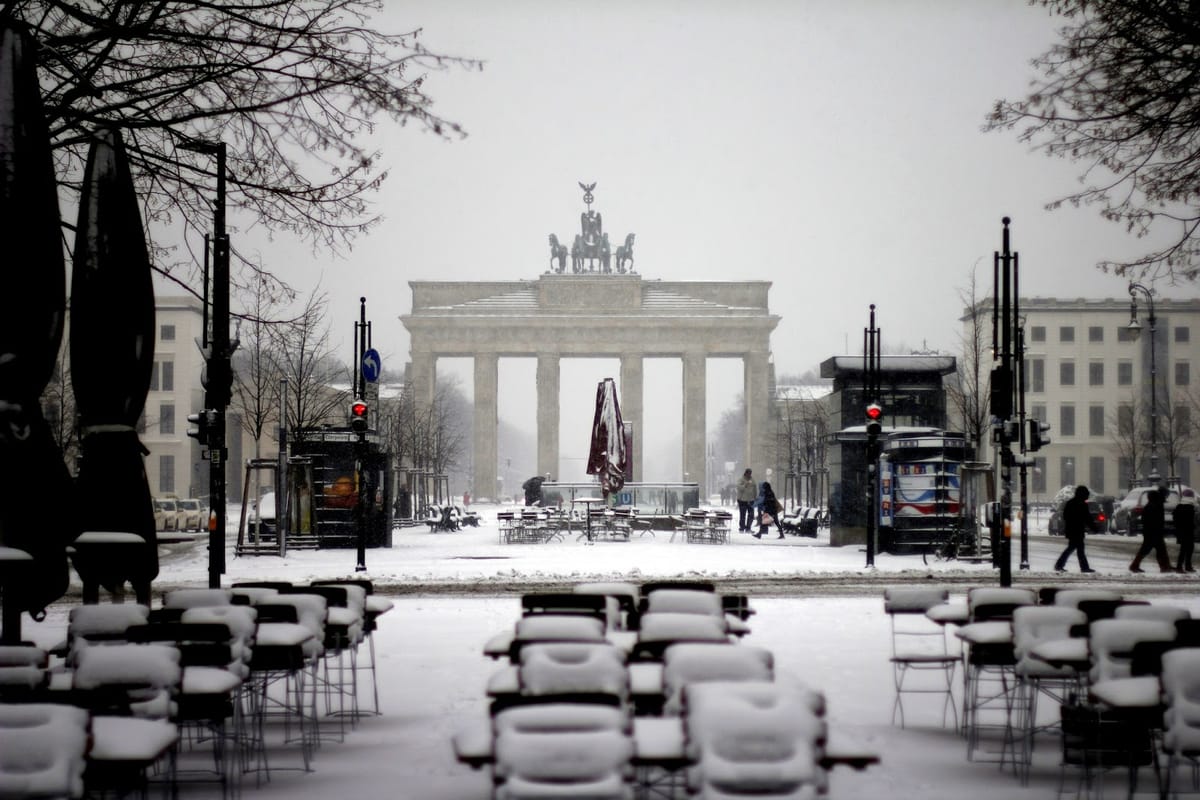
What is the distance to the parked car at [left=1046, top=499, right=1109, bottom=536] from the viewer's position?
48.0 meters

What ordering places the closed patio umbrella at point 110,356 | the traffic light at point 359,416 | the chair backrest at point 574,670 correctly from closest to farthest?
the chair backrest at point 574,670 < the closed patio umbrella at point 110,356 < the traffic light at point 359,416

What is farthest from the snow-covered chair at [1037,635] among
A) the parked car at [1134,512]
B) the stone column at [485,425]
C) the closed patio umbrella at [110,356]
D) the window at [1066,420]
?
the window at [1066,420]

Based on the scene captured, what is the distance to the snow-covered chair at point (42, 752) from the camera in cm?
586

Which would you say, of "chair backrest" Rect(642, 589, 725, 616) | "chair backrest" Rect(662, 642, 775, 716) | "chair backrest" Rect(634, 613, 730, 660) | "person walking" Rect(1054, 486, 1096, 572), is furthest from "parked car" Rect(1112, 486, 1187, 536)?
"chair backrest" Rect(662, 642, 775, 716)

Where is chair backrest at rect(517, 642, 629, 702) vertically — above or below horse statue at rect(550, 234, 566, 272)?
below

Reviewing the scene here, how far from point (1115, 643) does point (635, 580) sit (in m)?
15.7

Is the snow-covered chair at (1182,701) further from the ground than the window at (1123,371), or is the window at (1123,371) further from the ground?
the window at (1123,371)

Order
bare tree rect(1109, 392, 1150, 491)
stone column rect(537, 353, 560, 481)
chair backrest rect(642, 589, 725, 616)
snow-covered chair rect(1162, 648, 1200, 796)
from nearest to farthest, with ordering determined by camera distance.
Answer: snow-covered chair rect(1162, 648, 1200, 796) < chair backrest rect(642, 589, 725, 616) < bare tree rect(1109, 392, 1150, 491) < stone column rect(537, 353, 560, 481)

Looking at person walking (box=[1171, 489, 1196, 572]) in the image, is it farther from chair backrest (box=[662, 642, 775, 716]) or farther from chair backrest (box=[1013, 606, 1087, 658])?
chair backrest (box=[662, 642, 775, 716])

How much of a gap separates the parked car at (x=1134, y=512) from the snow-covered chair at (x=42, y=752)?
135 feet

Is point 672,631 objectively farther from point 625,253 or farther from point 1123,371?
point 1123,371

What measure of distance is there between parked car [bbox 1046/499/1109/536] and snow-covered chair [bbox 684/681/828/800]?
4202 cm

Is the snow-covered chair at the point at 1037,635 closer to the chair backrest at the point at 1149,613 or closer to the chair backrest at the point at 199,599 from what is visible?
the chair backrest at the point at 1149,613

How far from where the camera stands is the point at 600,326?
102 m
